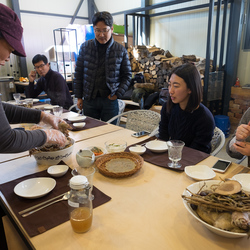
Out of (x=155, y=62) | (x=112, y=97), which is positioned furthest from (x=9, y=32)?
(x=155, y=62)

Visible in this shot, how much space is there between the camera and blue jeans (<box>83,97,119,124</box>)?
2.52 meters

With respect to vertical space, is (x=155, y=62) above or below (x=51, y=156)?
above

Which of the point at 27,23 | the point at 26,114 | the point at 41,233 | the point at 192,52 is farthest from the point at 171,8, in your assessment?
the point at 41,233

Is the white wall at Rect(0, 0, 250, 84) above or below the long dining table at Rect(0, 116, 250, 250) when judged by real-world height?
above

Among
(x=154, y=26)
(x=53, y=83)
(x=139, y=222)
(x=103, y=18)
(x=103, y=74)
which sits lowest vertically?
(x=139, y=222)

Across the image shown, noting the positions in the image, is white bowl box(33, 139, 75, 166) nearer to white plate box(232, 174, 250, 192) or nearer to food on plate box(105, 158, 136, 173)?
food on plate box(105, 158, 136, 173)

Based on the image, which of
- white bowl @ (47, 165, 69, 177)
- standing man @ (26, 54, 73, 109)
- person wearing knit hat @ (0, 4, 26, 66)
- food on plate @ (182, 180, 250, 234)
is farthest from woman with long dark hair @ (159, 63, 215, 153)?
standing man @ (26, 54, 73, 109)

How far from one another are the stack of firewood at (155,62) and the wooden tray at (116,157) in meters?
3.38

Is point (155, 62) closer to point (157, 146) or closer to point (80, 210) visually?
point (157, 146)

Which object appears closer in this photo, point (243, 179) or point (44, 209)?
point (44, 209)

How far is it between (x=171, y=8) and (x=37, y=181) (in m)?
5.02

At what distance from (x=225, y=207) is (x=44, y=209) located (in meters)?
0.65

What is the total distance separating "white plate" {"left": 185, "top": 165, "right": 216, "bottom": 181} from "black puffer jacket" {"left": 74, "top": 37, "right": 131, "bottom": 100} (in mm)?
1574

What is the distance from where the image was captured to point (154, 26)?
5.36 metres
